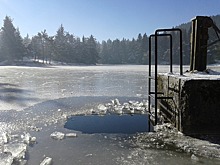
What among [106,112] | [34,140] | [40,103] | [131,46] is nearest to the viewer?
[34,140]

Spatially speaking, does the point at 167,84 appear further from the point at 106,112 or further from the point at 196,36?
the point at 106,112

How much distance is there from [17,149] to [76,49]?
263ft

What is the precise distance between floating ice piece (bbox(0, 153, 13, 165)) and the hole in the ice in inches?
85.8

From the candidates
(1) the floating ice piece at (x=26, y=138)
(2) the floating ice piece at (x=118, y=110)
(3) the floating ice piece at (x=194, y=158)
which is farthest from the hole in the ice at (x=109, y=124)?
(3) the floating ice piece at (x=194, y=158)

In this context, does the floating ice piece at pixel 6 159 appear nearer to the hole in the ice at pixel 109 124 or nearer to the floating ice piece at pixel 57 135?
the floating ice piece at pixel 57 135

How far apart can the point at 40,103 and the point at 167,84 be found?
5.55m

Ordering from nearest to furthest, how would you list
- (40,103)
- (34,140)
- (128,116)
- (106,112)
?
(34,140), (128,116), (106,112), (40,103)

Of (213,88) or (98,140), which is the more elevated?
(213,88)

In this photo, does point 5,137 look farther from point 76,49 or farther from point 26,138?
point 76,49

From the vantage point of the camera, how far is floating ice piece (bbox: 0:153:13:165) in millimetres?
4262

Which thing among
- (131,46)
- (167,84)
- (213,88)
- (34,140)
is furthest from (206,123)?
(131,46)

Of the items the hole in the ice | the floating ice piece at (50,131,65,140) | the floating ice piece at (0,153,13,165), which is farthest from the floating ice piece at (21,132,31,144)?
the hole in the ice

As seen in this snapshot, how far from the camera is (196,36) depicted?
7.88 m

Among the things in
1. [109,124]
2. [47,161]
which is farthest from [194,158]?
[109,124]
